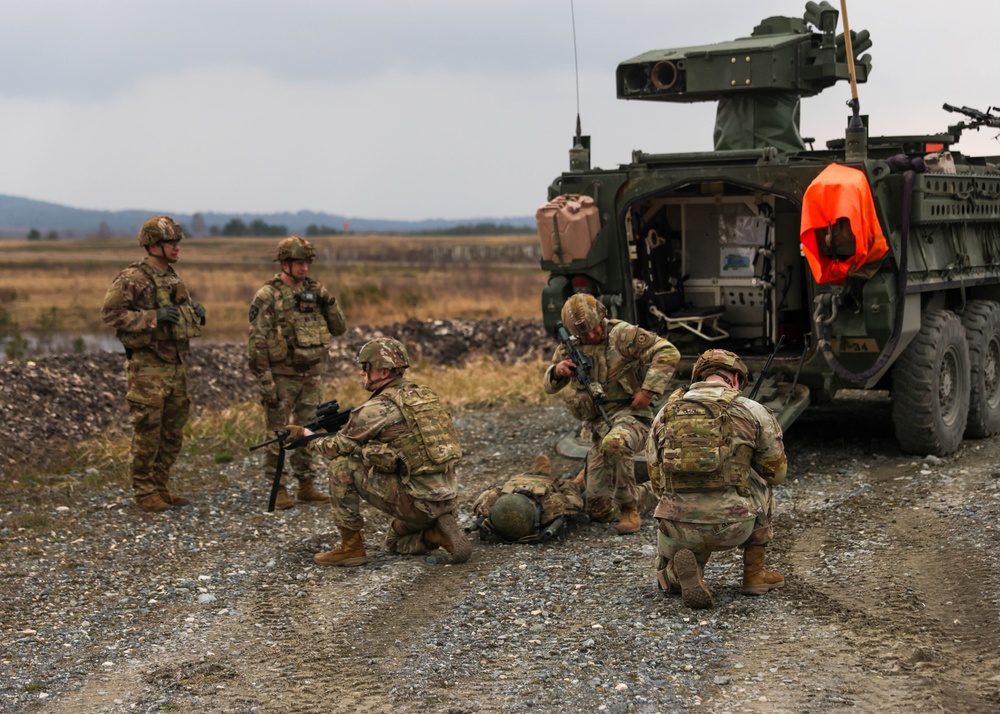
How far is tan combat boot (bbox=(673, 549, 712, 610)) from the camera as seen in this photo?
5977 mm

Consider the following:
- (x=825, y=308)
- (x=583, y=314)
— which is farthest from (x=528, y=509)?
(x=825, y=308)

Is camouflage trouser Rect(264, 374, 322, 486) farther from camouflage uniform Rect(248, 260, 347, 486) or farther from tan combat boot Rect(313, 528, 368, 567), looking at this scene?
tan combat boot Rect(313, 528, 368, 567)

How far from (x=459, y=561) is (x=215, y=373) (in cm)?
763

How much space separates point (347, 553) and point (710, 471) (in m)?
2.40

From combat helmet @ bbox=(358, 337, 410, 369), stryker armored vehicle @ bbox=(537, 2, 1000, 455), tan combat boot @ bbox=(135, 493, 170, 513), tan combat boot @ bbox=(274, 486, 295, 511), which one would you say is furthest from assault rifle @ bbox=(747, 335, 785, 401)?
tan combat boot @ bbox=(135, 493, 170, 513)

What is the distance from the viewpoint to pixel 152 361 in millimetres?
8602

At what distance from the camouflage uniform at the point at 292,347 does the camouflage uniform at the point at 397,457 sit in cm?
169

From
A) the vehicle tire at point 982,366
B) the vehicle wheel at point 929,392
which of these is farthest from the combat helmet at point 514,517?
the vehicle tire at point 982,366

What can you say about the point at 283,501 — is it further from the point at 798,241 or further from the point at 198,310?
the point at 798,241

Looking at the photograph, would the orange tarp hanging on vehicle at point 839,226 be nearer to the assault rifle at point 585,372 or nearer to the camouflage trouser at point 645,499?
the assault rifle at point 585,372

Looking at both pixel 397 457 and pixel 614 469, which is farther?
pixel 614 469

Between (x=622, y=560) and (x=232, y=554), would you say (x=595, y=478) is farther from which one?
(x=232, y=554)

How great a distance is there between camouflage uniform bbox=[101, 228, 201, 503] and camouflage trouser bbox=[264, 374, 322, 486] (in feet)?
2.08

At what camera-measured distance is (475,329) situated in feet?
57.4
